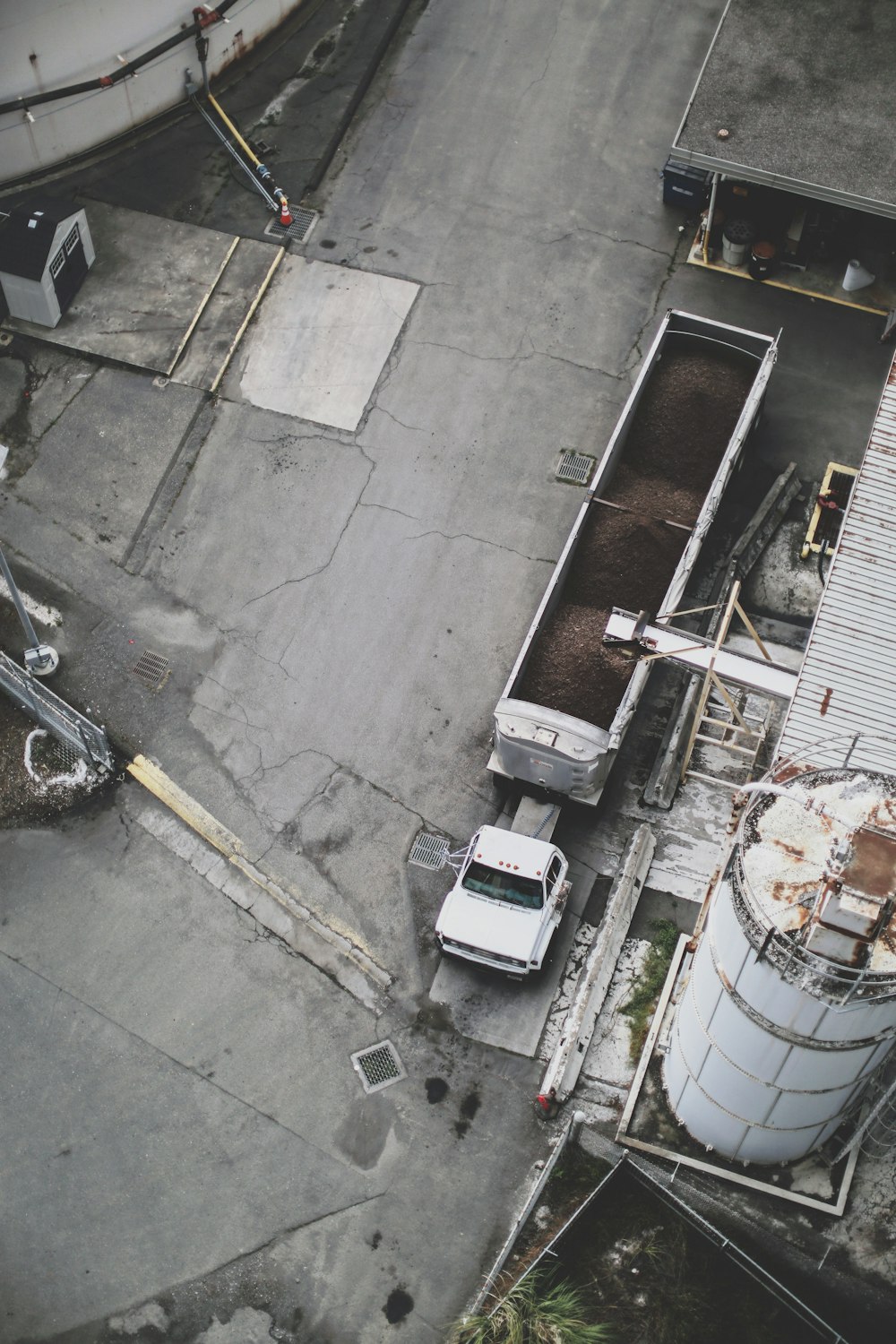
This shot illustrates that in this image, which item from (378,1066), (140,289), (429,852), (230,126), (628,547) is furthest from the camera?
(230,126)

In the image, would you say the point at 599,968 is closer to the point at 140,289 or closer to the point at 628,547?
the point at 628,547

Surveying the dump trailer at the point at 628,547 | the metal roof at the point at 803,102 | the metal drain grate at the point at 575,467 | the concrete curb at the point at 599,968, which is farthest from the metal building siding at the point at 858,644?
the metal roof at the point at 803,102

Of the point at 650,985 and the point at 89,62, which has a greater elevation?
the point at 89,62

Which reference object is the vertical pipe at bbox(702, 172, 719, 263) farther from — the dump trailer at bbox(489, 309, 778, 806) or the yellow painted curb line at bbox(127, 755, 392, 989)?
the yellow painted curb line at bbox(127, 755, 392, 989)

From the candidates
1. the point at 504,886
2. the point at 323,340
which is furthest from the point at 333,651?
the point at 323,340

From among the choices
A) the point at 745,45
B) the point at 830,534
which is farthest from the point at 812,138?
the point at 830,534

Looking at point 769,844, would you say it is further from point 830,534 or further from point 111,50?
point 111,50

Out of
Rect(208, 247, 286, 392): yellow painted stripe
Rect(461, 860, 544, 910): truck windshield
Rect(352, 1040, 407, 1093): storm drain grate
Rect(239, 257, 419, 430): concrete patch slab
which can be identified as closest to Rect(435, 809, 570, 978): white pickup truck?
Rect(461, 860, 544, 910): truck windshield
